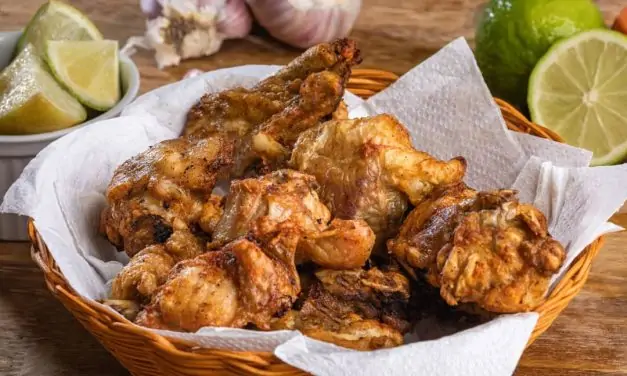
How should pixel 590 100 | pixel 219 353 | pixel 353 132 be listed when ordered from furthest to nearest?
pixel 590 100, pixel 353 132, pixel 219 353

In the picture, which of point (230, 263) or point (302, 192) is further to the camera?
point (302, 192)

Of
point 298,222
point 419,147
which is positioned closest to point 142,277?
point 298,222

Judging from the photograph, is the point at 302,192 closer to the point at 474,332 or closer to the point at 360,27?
the point at 474,332

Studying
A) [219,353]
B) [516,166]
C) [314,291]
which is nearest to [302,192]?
[314,291]

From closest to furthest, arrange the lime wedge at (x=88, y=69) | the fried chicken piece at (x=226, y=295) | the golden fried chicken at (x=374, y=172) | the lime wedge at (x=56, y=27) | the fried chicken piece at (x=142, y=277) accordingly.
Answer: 1. the fried chicken piece at (x=226, y=295)
2. the fried chicken piece at (x=142, y=277)
3. the golden fried chicken at (x=374, y=172)
4. the lime wedge at (x=88, y=69)
5. the lime wedge at (x=56, y=27)

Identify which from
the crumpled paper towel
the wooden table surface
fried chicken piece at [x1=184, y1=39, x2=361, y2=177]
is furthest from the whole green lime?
fried chicken piece at [x1=184, y1=39, x2=361, y2=177]

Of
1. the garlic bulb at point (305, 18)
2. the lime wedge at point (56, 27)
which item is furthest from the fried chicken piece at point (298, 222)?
the garlic bulb at point (305, 18)

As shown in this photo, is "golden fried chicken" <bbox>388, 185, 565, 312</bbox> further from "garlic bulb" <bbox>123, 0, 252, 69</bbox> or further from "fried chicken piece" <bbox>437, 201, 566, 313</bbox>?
"garlic bulb" <bbox>123, 0, 252, 69</bbox>

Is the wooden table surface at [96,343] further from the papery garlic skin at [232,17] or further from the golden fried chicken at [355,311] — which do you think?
the papery garlic skin at [232,17]
